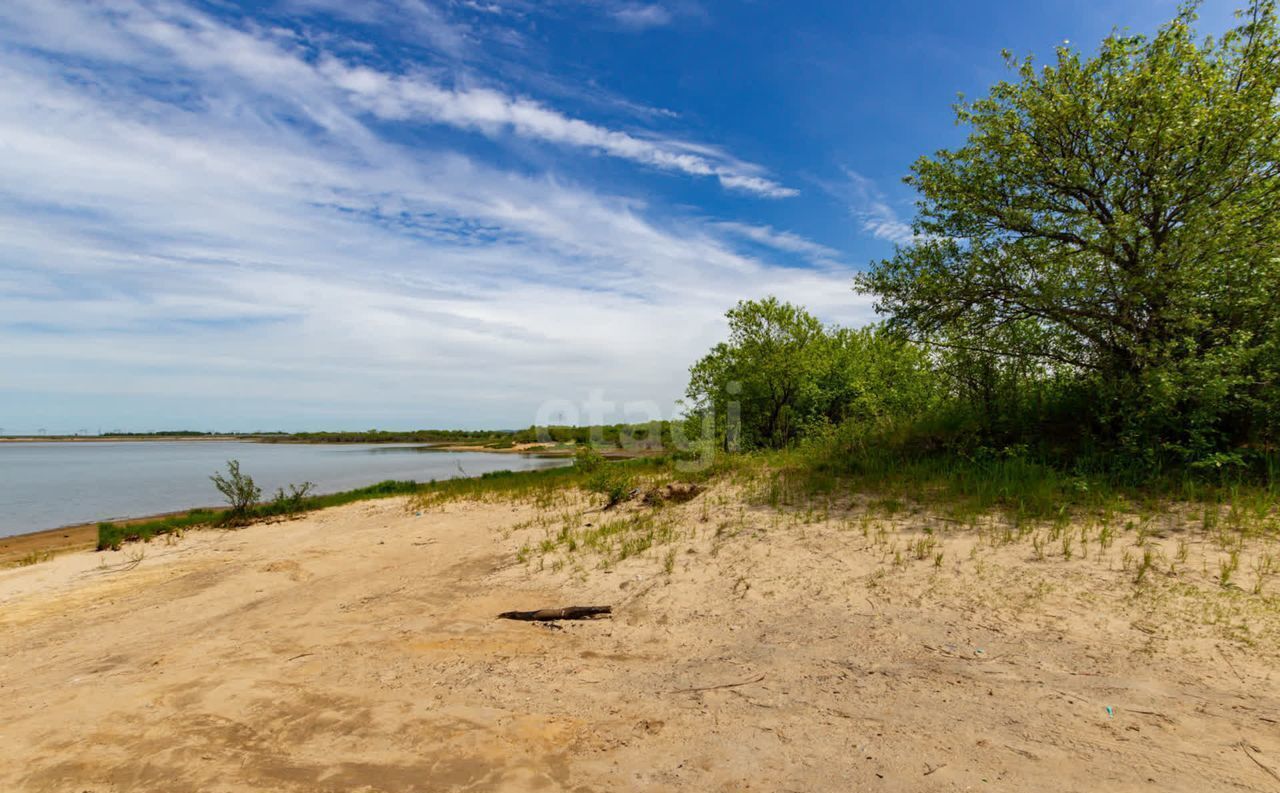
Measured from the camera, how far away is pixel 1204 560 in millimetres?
6055

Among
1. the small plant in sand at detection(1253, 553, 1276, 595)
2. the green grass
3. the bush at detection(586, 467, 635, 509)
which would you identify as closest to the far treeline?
the small plant in sand at detection(1253, 553, 1276, 595)

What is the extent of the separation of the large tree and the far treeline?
3 centimetres

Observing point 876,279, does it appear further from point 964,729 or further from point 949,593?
point 964,729

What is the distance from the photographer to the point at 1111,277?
385 inches

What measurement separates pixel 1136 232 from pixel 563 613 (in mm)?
12502

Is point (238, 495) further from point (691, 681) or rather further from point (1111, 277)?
point (1111, 277)

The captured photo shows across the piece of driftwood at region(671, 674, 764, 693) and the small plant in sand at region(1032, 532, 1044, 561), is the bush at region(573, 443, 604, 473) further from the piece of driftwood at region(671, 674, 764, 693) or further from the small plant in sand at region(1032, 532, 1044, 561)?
the piece of driftwood at region(671, 674, 764, 693)

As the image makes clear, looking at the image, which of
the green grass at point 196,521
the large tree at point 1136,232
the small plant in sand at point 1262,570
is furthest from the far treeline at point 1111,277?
the green grass at point 196,521

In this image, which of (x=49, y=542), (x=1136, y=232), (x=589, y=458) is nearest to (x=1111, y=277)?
(x=1136, y=232)

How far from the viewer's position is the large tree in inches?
345

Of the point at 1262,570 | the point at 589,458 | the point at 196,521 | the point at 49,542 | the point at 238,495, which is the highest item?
the point at 589,458

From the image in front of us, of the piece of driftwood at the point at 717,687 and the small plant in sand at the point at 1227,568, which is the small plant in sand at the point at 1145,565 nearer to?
the small plant in sand at the point at 1227,568

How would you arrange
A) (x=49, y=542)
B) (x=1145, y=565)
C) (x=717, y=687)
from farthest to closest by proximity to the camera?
(x=49, y=542), (x=1145, y=565), (x=717, y=687)

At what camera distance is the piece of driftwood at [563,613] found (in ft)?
21.4
